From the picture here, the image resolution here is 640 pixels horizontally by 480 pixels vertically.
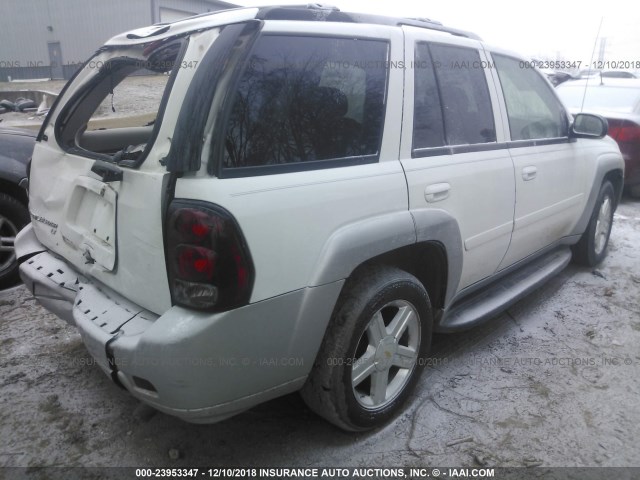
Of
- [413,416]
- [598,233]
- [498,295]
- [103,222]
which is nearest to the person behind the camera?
[103,222]

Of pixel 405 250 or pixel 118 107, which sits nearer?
pixel 405 250

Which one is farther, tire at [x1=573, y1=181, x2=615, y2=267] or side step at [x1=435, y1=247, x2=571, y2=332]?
tire at [x1=573, y1=181, x2=615, y2=267]

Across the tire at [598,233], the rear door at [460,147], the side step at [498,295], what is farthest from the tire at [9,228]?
the tire at [598,233]

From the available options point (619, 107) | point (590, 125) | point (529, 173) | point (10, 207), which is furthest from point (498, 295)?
point (619, 107)

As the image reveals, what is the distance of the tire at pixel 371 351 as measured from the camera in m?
2.10

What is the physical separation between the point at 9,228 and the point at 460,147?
3.42 meters

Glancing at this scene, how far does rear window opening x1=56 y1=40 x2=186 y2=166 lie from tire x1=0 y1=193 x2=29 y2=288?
100 centimetres

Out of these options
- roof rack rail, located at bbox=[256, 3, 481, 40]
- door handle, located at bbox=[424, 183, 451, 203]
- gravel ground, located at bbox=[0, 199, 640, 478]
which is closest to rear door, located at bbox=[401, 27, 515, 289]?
door handle, located at bbox=[424, 183, 451, 203]

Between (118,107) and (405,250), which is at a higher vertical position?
(118,107)

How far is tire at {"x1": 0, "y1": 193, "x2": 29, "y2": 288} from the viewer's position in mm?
3779

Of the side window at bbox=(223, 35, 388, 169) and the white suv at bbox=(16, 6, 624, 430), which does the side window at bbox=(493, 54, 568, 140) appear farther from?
Result: the side window at bbox=(223, 35, 388, 169)

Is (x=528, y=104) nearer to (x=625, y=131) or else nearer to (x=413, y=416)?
(x=413, y=416)

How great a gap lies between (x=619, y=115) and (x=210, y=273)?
666cm

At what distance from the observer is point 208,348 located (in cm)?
171
